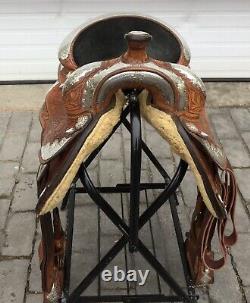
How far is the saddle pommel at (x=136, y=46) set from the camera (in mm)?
1280

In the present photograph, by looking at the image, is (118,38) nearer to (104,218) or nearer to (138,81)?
(138,81)

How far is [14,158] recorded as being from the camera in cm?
275

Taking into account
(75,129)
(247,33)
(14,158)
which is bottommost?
(14,158)

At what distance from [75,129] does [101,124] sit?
0.09 meters

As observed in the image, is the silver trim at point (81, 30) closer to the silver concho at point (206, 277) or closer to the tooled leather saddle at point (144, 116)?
the tooled leather saddle at point (144, 116)

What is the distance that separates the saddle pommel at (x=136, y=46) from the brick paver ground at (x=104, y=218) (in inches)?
40.4

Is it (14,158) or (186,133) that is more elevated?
(186,133)

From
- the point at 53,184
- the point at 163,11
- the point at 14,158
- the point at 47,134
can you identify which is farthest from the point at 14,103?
the point at 53,184

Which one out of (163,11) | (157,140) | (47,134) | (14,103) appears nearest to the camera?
(47,134)

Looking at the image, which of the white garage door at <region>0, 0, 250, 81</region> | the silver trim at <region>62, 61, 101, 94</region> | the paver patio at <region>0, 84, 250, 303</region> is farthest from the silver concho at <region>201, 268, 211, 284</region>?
the white garage door at <region>0, 0, 250, 81</region>

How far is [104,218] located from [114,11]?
198 cm

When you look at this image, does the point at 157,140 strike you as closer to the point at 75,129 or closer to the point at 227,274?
the point at 227,274

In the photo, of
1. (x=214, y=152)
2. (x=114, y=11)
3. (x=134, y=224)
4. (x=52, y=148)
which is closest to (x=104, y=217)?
(x=134, y=224)

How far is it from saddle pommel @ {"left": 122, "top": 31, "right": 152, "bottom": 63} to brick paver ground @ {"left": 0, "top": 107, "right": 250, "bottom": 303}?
1.03m
